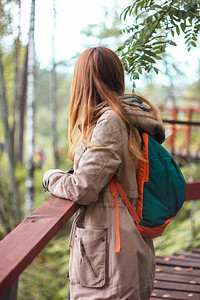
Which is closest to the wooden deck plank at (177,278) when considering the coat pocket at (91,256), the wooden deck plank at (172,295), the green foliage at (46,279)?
the wooden deck plank at (172,295)

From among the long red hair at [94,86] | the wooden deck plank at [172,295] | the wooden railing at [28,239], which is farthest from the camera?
the wooden deck plank at [172,295]

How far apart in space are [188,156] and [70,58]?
630 cm

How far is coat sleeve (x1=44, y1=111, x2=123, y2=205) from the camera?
4.98 ft

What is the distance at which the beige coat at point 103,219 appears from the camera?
60.3 inches

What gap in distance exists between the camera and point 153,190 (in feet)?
5.34

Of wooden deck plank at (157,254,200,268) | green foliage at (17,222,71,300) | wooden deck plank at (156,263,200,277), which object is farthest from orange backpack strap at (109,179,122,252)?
green foliage at (17,222,71,300)

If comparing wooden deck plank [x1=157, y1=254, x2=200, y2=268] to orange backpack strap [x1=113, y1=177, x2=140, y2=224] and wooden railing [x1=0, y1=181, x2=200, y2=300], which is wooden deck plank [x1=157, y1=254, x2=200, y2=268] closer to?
orange backpack strap [x1=113, y1=177, x2=140, y2=224]

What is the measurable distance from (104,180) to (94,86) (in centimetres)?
48

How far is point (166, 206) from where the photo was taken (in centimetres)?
164

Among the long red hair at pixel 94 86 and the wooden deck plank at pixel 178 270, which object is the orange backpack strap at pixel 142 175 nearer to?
the long red hair at pixel 94 86

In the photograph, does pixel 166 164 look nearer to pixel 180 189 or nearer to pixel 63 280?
pixel 180 189

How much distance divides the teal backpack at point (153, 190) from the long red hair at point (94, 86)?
3.3 inches

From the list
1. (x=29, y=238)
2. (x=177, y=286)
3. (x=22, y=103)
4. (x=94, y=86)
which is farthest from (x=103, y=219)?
(x=22, y=103)

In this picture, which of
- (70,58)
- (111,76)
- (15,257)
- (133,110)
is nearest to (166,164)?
(133,110)
